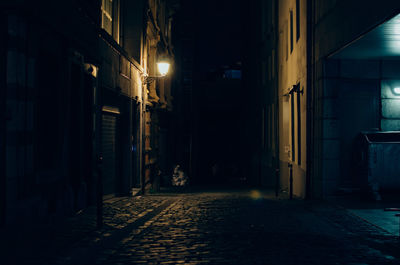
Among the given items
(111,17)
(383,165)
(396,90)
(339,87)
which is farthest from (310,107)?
(111,17)

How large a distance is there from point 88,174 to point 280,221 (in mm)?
4990

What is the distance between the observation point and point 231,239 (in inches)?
278

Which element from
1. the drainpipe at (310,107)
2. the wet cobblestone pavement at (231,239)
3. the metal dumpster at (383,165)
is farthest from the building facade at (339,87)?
the wet cobblestone pavement at (231,239)

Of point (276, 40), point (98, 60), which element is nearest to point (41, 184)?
point (98, 60)

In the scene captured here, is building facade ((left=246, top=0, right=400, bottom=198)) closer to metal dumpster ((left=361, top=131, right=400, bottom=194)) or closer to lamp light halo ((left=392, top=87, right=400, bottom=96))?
lamp light halo ((left=392, top=87, right=400, bottom=96))

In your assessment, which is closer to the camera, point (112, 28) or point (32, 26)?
point (32, 26)

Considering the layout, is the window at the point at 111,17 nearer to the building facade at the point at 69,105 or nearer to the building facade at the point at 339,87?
the building facade at the point at 69,105

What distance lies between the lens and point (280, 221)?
29.0 feet

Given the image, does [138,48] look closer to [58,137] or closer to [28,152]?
[58,137]

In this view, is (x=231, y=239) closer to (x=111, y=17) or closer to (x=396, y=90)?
(x=396, y=90)

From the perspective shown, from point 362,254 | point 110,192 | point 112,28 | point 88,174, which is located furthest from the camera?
point 112,28

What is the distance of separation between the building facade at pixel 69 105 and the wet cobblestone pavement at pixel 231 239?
1201mm

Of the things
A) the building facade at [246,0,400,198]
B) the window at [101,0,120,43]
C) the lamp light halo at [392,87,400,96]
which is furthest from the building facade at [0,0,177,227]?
the lamp light halo at [392,87,400,96]

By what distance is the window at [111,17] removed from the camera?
14070 mm
